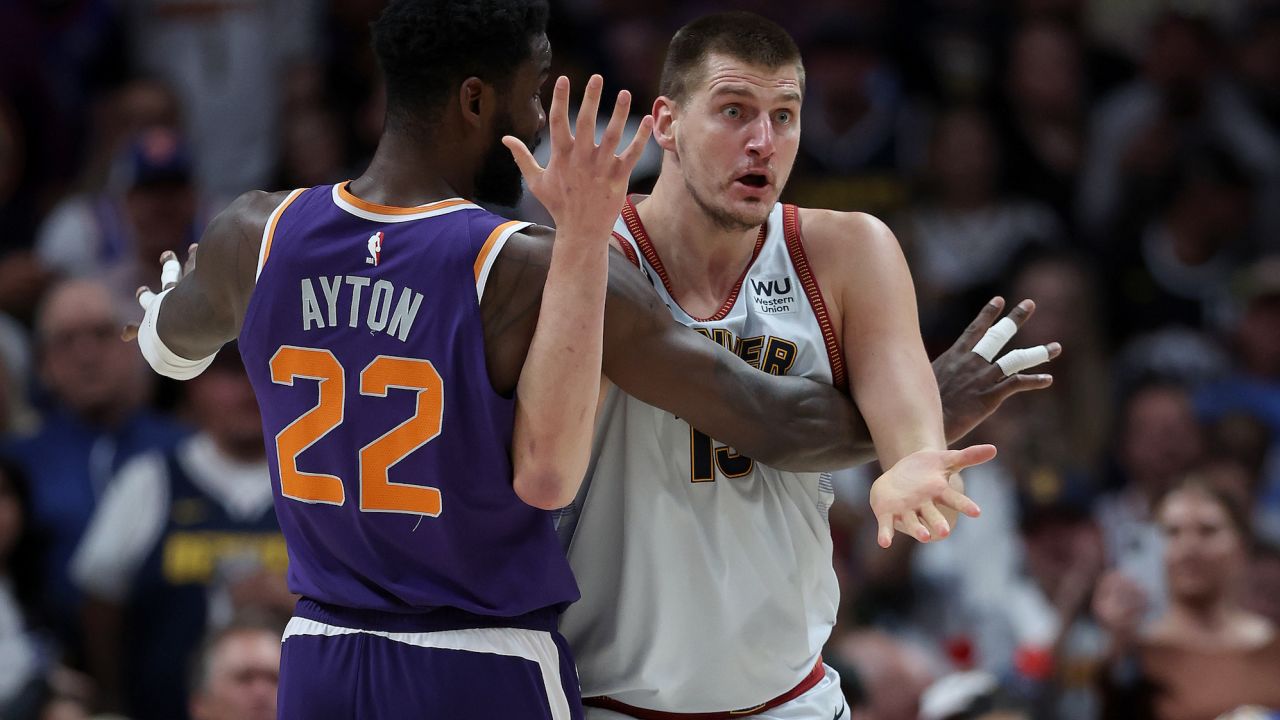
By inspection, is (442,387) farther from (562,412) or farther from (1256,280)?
(1256,280)

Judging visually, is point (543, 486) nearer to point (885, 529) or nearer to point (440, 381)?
point (440, 381)

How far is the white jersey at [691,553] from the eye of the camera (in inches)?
180

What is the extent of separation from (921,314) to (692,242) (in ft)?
17.4

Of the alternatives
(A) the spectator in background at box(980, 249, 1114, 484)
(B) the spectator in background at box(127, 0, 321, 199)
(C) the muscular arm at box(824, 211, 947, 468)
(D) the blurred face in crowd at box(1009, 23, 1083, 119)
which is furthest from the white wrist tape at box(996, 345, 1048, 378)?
(B) the spectator in background at box(127, 0, 321, 199)

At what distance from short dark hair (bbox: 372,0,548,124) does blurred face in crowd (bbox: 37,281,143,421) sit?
4833 millimetres

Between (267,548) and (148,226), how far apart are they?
2.35 m

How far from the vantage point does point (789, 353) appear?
15.2 ft

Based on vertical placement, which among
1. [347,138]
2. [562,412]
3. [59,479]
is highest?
[347,138]

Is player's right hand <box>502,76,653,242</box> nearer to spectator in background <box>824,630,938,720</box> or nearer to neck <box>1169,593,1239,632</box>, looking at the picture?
spectator in background <box>824,630,938,720</box>

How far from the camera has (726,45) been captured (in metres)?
4.62

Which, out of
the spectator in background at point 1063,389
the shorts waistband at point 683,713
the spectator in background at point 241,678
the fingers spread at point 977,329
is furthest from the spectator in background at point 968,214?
the shorts waistband at point 683,713

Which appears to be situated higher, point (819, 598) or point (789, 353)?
point (789, 353)

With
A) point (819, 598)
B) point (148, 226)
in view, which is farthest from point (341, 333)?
point (148, 226)

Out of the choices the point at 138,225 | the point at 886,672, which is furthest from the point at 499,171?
the point at 138,225
